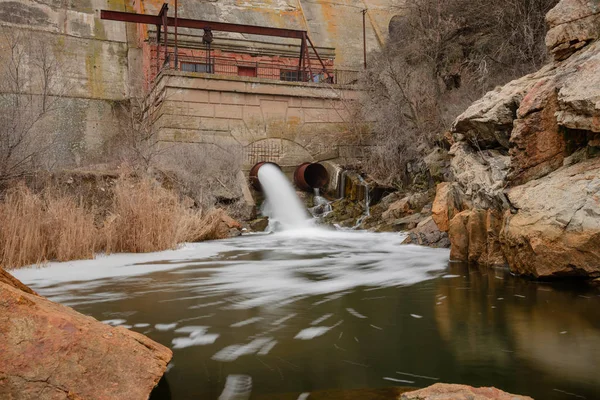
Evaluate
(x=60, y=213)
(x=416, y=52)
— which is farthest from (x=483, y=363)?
(x=416, y=52)

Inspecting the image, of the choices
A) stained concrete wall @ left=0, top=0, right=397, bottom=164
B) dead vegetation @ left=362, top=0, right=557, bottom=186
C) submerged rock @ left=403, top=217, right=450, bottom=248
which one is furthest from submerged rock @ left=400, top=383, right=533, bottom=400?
stained concrete wall @ left=0, top=0, right=397, bottom=164

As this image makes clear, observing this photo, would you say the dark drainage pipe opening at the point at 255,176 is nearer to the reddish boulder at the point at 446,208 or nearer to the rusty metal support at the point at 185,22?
Answer: the rusty metal support at the point at 185,22

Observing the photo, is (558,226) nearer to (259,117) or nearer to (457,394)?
(457,394)

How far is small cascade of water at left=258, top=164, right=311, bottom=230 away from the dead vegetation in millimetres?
2882

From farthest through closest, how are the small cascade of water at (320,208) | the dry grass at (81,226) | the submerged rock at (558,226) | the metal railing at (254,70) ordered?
the metal railing at (254,70) < the small cascade of water at (320,208) < the dry grass at (81,226) < the submerged rock at (558,226)

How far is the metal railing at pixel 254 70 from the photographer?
24.2 meters

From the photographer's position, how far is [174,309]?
5191mm

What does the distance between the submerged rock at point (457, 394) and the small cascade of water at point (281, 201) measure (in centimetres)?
1375

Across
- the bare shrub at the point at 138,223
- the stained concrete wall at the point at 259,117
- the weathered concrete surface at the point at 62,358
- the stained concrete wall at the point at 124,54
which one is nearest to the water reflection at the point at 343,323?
the weathered concrete surface at the point at 62,358

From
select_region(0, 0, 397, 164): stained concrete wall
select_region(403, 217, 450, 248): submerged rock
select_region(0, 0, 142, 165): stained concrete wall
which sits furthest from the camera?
select_region(0, 0, 142, 165): stained concrete wall

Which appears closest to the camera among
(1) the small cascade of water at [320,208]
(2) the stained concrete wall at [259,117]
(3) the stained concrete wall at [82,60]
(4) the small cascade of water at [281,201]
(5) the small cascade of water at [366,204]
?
(5) the small cascade of water at [366,204]

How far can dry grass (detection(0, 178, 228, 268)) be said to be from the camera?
736 cm

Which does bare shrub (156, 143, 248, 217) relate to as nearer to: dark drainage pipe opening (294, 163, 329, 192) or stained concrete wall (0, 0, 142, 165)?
dark drainage pipe opening (294, 163, 329, 192)

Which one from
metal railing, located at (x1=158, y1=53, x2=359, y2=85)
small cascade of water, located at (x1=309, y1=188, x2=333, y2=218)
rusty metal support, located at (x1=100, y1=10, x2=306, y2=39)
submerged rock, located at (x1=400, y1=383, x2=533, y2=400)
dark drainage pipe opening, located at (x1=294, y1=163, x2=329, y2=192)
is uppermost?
rusty metal support, located at (x1=100, y1=10, x2=306, y2=39)
